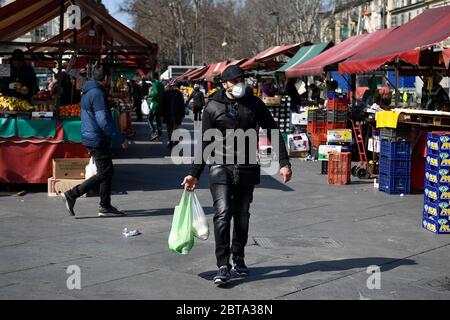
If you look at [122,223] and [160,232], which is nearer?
[160,232]

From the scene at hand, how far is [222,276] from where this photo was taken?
596 centimetres

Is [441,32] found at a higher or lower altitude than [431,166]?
higher

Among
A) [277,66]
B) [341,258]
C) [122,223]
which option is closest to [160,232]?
[122,223]

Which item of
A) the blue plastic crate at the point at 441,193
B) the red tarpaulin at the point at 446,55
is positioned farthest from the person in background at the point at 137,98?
the blue plastic crate at the point at 441,193

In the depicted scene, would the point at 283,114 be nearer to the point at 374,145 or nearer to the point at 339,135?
the point at 339,135

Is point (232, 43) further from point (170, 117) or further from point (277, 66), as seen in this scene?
point (170, 117)

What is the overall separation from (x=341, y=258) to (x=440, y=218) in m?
1.96

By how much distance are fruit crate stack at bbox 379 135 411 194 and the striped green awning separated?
34.9 feet

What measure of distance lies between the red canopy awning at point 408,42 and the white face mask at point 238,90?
20.8ft

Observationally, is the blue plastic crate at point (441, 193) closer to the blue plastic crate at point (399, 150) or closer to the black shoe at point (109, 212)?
the blue plastic crate at point (399, 150)

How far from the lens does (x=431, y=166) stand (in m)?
8.66

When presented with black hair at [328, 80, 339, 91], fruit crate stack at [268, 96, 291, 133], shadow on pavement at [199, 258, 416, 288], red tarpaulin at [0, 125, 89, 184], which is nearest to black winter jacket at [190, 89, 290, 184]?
shadow on pavement at [199, 258, 416, 288]

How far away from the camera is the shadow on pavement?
633 cm

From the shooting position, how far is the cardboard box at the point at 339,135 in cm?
1446
